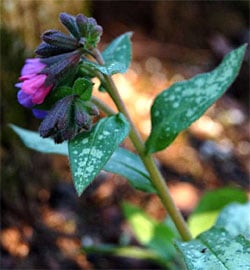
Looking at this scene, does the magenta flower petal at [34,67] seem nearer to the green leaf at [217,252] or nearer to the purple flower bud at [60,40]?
the purple flower bud at [60,40]

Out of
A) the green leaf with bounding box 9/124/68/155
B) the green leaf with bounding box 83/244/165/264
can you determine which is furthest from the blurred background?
the green leaf with bounding box 9/124/68/155

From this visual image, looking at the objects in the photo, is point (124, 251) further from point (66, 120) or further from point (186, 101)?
point (66, 120)

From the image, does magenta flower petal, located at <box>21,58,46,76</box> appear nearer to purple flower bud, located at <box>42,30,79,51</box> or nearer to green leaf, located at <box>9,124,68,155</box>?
purple flower bud, located at <box>42,30,79,51</box>

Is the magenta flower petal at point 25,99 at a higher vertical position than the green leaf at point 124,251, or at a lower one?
higher

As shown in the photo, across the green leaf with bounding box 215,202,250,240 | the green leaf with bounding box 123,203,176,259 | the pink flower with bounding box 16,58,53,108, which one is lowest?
the green leaf with bounding box 123,203,176,259

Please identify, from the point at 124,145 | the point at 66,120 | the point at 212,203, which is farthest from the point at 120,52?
the point at 124,145

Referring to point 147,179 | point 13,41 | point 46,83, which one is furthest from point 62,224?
point 46,83

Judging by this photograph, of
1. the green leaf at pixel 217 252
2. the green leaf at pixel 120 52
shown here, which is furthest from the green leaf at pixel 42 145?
the green leaf at pixel 217 252

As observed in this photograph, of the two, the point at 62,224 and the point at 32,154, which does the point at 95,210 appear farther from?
the point at 32,154
